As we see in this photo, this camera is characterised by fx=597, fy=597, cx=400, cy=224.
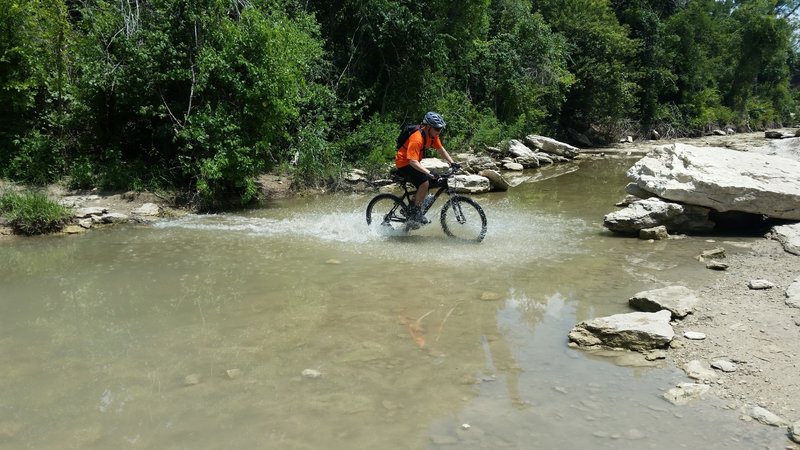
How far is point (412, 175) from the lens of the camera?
9617 mm

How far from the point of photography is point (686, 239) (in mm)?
9633

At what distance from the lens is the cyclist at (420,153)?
30.2 feet

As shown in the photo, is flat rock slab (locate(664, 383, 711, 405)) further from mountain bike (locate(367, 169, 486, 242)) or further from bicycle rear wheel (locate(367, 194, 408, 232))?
bicycle rear wheel (locate(367, 194, 408, 232))

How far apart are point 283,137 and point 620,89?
→ 1990cm

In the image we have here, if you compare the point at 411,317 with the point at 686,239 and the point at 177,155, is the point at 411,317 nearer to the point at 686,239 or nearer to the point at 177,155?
the point at 686,239

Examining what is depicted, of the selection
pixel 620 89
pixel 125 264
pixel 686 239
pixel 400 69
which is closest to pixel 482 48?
pixel 400 69

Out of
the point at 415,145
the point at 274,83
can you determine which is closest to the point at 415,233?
the point at 415,145

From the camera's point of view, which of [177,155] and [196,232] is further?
[177,155]

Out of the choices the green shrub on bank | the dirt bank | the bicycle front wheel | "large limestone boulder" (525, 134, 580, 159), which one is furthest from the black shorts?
"large limestone boulder" (525, 134, 580, 159)

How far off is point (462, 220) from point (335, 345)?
15.2ft

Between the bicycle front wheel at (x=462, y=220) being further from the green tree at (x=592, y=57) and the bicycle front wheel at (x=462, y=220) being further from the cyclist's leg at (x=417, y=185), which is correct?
the green tree at (x=592, y=57)

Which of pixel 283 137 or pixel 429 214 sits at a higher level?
pixel 283 137

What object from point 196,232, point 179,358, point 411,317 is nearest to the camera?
point 179,358

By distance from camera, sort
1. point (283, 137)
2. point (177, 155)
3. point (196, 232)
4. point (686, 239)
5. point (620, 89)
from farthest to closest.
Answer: point (620, 89) → point (283, 137) → point (177, 155) → point (196, 232) → point (686, 239)
